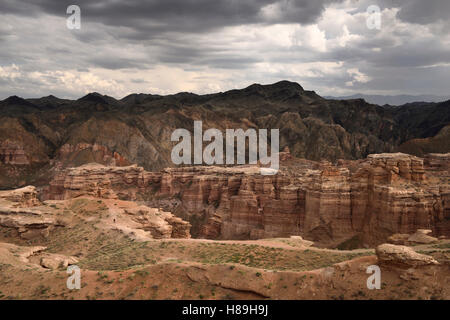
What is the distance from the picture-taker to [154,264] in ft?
76.5

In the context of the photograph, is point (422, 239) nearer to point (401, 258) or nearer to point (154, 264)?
point (401, 258)

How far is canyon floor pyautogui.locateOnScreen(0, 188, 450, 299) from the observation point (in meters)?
19.3

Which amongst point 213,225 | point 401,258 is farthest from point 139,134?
point 401,258

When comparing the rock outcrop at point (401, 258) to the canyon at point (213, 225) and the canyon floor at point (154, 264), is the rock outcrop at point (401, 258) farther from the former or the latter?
the canyon floor at point (154, 264)

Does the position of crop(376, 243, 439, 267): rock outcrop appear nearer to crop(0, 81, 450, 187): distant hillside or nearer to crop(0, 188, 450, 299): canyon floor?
crop(0, 188, 450, 299): canyon floor

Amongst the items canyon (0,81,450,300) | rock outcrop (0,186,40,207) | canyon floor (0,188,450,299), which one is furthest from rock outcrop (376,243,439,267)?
rock outcrop (0,186,40,207)
